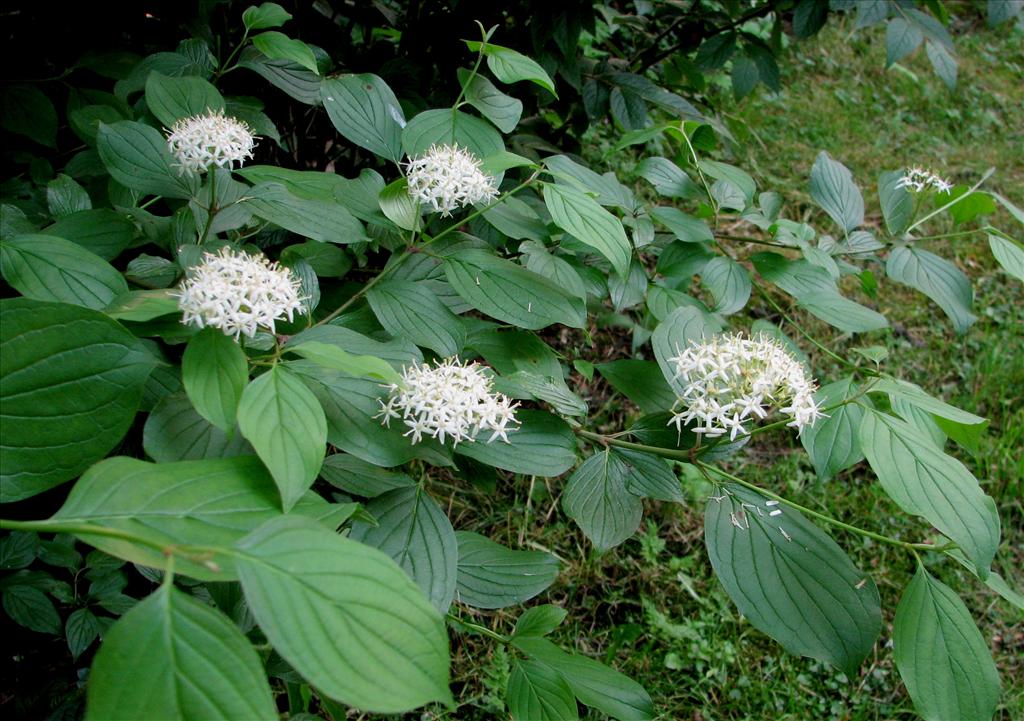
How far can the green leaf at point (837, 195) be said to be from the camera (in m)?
1.56

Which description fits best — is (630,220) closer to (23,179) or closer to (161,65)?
(161,65)

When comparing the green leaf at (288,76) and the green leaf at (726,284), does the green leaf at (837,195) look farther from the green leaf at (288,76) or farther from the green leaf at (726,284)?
the green leaf at (288,76)

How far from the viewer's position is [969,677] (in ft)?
3.23

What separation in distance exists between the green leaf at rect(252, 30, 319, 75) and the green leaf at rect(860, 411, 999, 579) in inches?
42.5

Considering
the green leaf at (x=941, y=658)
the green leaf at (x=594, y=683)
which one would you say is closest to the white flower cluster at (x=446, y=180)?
the green leaf at (x=594, y=683)

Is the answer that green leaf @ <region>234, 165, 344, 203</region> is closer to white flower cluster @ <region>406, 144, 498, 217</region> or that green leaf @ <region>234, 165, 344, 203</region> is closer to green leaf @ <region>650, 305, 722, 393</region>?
white flower cluster @ <region>406, 144, 498, 217</region>

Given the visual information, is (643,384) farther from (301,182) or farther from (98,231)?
(98,231)

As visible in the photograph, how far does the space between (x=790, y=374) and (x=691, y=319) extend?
0.23m

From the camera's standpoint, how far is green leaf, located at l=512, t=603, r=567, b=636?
47.9 inches

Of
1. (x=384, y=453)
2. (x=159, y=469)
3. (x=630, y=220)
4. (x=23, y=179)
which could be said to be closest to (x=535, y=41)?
(x=630, y=220)

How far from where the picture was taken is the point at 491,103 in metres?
1.36

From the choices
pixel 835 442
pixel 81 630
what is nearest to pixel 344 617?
pixel 835 442

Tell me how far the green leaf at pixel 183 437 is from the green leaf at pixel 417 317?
27 centimetres

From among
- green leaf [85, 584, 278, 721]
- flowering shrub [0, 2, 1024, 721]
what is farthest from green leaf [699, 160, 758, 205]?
green leaf [85, 584, 278, 721]
